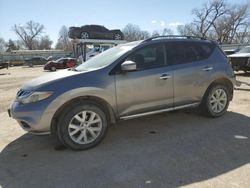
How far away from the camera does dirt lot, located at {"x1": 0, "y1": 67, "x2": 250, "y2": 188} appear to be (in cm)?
329

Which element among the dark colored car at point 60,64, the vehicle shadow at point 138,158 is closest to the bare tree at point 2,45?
the dark colored car at point 60,64

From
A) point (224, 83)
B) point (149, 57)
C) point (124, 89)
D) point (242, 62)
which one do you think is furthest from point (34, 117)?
point (242, 62)

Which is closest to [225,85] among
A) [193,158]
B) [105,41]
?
[193,158]

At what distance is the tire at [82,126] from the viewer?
4.14m

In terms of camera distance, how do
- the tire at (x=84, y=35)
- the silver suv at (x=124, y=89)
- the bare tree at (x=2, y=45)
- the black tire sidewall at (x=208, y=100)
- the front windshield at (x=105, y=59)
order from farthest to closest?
the bare tree at (x=2, y=45) < the tire at (x=84, y=35) < the black tire sidewall at (x=208, y=100) < the front windshield at (x=105, y=59) < the silver suv at (x=124, y=89)

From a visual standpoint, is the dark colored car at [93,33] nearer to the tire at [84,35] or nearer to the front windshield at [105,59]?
the tire at [84,35]

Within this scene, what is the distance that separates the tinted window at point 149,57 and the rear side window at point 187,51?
19cm

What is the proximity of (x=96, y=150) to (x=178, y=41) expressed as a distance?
8.80 feet

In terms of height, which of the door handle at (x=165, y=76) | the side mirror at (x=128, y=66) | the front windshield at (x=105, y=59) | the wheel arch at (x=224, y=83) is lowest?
the wheel arch at (x=224, y=83)

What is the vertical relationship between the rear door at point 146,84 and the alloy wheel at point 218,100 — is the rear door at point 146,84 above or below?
above

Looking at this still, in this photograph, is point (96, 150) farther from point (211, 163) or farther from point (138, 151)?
point (211, 163)

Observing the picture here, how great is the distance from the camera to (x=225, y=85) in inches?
229

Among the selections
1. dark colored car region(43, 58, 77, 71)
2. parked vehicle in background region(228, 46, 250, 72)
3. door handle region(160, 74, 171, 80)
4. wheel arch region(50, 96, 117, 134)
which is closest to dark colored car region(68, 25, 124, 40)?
dark colored car region(43, 58, 77, 71)

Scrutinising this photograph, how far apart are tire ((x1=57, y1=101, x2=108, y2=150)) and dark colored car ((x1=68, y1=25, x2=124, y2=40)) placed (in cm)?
2060
